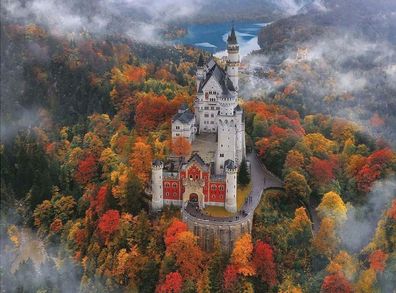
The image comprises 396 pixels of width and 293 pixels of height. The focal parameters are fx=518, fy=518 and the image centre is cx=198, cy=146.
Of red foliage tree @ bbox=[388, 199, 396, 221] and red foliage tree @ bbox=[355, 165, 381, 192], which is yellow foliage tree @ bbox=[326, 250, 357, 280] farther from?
red foliage tree @ bbox=[355, 165, 381, 192]

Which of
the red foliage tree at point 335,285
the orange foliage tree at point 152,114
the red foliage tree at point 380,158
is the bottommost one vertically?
the red foliage tree at point 335,285

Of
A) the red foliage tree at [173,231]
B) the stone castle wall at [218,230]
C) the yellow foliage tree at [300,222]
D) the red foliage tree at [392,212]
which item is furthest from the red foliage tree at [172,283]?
the red foliage tree at [392,212]

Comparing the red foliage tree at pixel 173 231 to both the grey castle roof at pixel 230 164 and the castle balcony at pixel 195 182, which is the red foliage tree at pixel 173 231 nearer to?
the castle balcony at pixel 195 182

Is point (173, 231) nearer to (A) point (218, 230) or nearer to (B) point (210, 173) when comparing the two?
(A) point (218, 230)

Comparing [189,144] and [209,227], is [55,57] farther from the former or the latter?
[209,227]

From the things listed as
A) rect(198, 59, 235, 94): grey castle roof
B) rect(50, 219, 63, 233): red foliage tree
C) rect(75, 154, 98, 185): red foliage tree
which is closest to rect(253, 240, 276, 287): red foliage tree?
rect(198, 59, 235, 94): grey castle roof

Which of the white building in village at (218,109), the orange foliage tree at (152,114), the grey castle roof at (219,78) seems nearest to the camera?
the white building in village at (218,109)

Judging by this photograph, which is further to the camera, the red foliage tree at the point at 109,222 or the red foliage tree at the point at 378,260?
the red foliage tree at the point at 109,222
